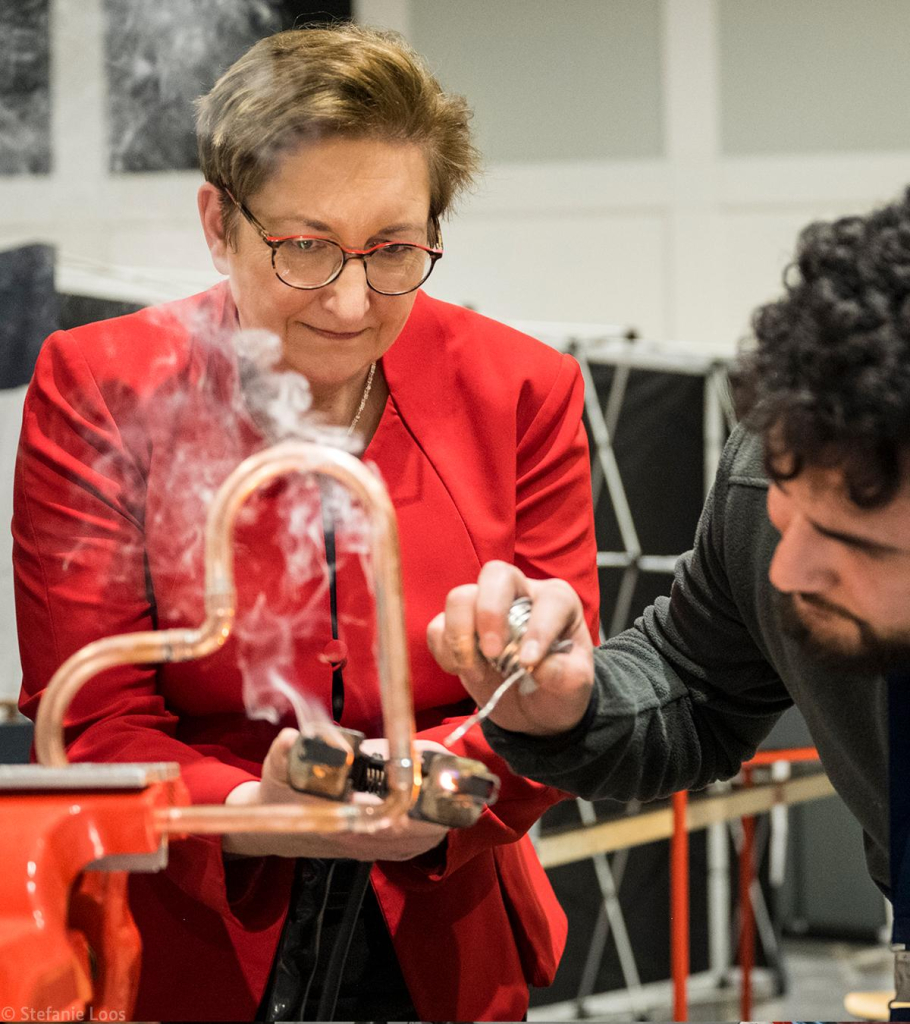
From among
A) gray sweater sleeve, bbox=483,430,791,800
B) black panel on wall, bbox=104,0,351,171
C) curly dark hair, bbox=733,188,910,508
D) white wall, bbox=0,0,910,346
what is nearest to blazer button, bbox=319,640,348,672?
gray sweater sleeve, bbox=483,430,791,800

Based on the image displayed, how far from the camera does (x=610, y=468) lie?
310 cm

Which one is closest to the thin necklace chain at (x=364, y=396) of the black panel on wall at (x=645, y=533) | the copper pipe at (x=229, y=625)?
the copper pipe at (x=229, y=625)

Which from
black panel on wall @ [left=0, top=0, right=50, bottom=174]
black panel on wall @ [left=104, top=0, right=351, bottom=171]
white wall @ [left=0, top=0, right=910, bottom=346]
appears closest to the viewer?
black panel on wall @ [left=104, top=0, right=351, bottom=171]

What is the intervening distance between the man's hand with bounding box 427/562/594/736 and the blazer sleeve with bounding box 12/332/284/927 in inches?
9.2

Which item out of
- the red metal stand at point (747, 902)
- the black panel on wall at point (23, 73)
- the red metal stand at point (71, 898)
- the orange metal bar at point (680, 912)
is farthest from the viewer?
the red metal stand at point (747, 902)

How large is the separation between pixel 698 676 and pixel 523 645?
31cm

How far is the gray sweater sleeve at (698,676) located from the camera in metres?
1.10

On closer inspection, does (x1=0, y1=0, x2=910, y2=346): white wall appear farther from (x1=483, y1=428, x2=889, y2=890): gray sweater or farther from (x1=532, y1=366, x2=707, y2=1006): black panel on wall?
(x1=483, y1=428, x2=889, y2=890): gray sweater

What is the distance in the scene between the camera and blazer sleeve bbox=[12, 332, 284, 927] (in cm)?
105

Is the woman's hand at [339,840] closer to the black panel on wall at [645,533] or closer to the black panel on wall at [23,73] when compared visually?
the black panel on wall at [23,73]

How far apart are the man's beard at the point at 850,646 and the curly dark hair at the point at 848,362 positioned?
120mm

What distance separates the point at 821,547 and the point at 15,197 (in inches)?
90.7

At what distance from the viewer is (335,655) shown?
3.65 ft

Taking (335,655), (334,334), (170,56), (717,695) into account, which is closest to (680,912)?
(717,695)
